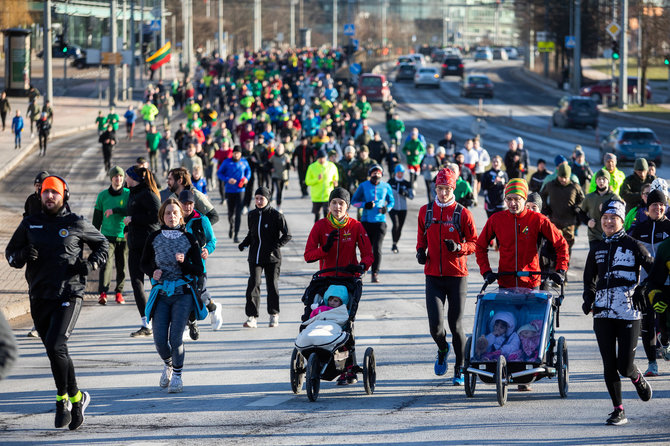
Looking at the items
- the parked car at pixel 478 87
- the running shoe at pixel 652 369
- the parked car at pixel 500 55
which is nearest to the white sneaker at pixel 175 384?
the running shoe at pixel 652 369

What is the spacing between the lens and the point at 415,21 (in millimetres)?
188500

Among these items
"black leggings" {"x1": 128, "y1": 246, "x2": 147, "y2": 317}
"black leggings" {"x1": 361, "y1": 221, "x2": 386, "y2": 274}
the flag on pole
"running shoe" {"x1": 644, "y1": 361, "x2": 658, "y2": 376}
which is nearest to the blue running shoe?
"running shoe" {"x1": 644, "y1": 361, "x2": 658, "y2": 376}

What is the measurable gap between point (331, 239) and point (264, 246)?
2723mm

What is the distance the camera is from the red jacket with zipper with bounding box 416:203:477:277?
11.0 meters

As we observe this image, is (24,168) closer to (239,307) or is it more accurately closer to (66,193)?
(239,307)

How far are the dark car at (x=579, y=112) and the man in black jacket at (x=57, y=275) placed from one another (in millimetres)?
46597

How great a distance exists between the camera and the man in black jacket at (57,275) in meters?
9.32

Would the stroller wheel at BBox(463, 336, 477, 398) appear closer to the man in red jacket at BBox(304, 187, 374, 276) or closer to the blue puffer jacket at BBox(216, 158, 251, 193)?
the man in red jacket at BBox(304, 187, 374, 276)

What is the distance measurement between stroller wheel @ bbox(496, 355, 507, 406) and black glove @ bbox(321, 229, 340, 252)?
2.38 metres

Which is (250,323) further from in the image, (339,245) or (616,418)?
(616,418)

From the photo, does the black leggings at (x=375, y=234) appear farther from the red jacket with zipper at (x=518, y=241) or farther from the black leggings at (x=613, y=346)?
the black leggings at (x=613, y=346)

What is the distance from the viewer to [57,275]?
942 cm

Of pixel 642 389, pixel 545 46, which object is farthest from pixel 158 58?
pixel 642 389

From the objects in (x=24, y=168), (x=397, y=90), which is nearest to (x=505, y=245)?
(x=24, y=168)
